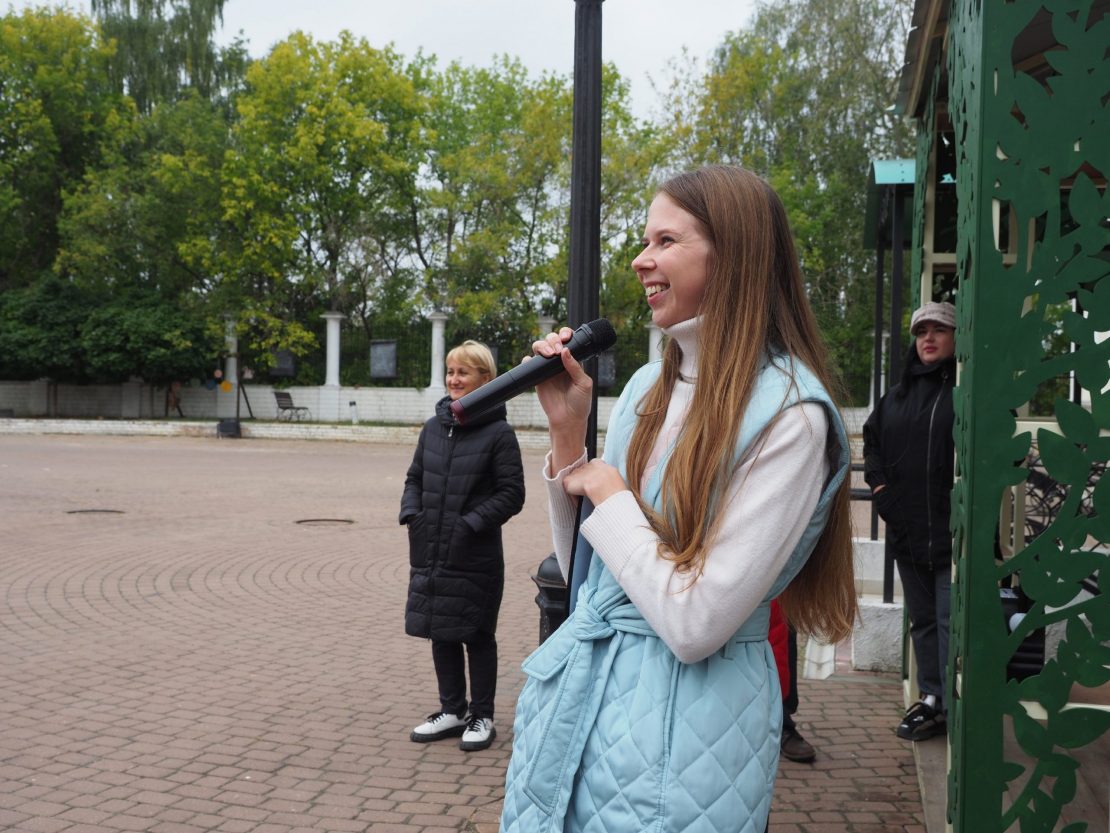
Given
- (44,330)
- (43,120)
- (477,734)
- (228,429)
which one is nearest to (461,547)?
(477,734)

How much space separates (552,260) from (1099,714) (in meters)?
31.9

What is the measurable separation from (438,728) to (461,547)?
0.89 metres

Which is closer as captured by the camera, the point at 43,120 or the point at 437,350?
the point at 437,350

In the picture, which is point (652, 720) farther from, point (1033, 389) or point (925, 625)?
point (925, 625)

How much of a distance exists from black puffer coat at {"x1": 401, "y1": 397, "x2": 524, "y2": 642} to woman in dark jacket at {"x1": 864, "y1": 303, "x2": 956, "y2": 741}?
1.74 metres

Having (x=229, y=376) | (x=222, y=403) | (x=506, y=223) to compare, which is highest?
(x=506, y=223)

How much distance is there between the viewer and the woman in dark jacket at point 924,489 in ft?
15.1

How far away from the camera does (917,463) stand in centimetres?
468

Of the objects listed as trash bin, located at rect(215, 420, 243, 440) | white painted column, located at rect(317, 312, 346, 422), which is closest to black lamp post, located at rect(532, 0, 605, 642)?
trash bin, located at rect(215, 420, 243, 440)

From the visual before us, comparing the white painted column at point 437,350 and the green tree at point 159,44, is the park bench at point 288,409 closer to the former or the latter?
the white painted column at point 437,350

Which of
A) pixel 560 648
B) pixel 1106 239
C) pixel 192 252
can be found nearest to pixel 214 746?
pixel 560 648

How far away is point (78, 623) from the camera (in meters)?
7.21

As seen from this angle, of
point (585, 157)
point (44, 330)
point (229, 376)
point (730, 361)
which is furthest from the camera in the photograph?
point (229, 376)

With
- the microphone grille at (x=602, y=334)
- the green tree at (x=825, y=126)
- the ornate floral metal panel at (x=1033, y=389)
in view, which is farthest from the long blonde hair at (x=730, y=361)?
the green tree at (x=825, y=126)
